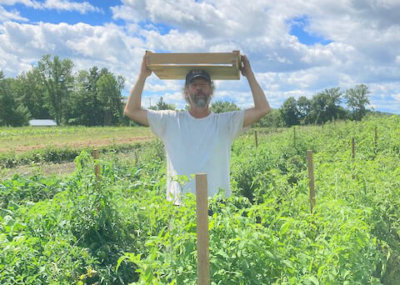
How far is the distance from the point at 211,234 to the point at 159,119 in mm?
1164

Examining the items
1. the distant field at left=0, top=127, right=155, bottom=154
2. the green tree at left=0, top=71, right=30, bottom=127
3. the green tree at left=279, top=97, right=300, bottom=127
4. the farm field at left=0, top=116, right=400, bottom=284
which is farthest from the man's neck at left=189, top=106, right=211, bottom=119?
the green tree at left=279, top=97, right=300, bottom=127

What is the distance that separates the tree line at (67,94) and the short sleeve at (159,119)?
64.3 metres

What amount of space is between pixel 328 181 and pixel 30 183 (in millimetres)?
4005

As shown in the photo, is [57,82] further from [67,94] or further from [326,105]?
[326,105]

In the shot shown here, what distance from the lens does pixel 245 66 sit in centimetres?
275

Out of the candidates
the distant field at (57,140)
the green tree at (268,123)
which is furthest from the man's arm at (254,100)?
the green tree at (268,123)

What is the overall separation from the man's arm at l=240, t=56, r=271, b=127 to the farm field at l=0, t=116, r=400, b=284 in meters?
0.64

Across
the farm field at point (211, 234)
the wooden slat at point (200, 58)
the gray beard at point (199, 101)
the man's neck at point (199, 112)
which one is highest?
the wooden slat at point (200, 58)

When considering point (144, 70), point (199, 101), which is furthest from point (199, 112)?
point (144, 70)

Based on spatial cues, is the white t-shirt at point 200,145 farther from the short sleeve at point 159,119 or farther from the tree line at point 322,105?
the tree line at point 322,105

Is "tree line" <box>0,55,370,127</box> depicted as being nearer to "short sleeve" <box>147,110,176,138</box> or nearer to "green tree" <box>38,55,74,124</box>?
"green tree" <box>38,55,74,124</box>

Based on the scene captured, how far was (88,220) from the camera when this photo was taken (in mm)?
3293

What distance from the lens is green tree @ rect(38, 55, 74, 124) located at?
6406cm

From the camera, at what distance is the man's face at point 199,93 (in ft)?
8.75
